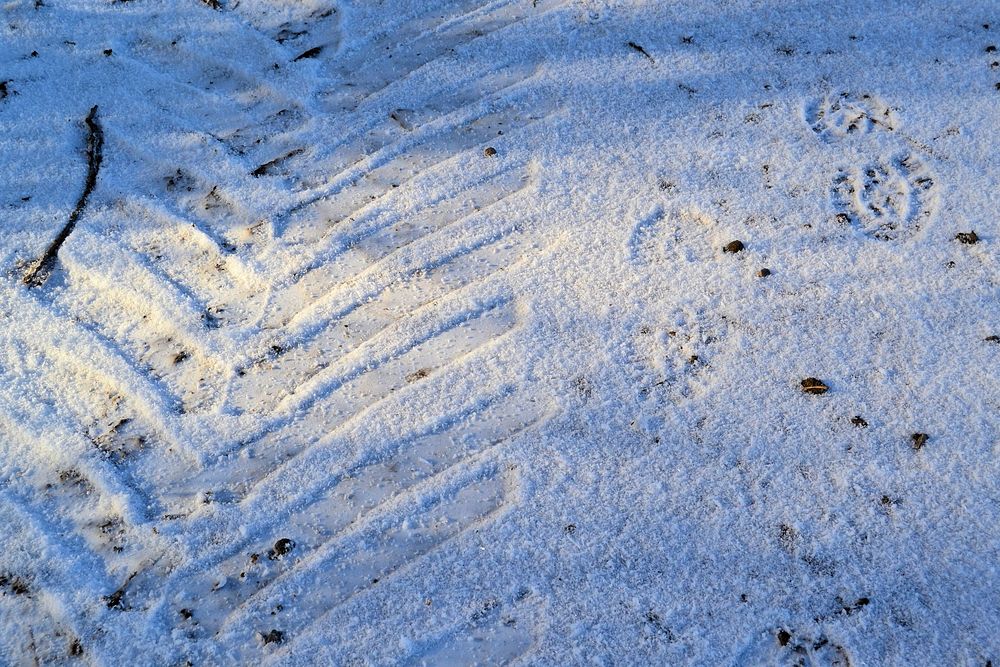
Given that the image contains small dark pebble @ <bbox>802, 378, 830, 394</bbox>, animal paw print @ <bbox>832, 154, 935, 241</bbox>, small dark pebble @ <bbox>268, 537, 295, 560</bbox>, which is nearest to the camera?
small dark pebble @ <bbox>268, 537, 295, 560</bbox>

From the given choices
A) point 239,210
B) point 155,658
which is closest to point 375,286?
point 239,210

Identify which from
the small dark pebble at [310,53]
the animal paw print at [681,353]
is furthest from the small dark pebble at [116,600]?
the small dark pebble at [310,53]

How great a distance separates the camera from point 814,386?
→ 1.88m

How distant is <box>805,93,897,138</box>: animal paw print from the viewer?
7.96ft

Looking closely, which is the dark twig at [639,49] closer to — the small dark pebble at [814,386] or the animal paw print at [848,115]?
the animal paw print at [848,115]

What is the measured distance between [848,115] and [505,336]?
1.30m

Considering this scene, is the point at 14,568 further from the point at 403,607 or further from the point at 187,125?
the point at 187,125

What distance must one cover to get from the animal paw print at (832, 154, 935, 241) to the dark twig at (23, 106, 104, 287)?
2.09 meters

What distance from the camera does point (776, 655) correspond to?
5.00 feet

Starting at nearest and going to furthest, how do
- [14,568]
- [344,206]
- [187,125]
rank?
1. [14,568]
2. [344,206]
3. [187,125]

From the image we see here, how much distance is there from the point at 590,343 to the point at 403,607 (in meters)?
0.74

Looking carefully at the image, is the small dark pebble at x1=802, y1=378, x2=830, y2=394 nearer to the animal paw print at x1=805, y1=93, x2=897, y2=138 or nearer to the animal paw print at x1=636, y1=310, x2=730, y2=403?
the animal paw print at x1=636, y1=310, x2=730, y2=403

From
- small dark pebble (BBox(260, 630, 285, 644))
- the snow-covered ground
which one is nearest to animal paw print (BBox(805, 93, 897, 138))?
the snow-covered ground

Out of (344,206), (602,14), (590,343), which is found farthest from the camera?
(602,14)
